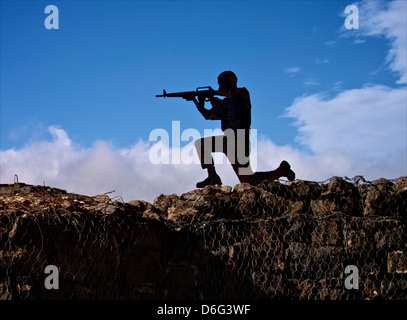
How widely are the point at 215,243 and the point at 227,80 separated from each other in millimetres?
2723

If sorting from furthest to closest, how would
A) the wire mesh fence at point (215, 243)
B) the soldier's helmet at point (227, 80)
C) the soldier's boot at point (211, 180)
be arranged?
the soldier's helmet at point (227, 80) → the soldier's boot at point (211, 180) → the wire mesh fence at point (215, 243)

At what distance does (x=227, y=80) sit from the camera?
6.93 meters

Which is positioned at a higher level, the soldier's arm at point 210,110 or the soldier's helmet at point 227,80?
the soldier's helmet at point 227,80

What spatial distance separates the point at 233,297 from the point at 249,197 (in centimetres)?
91

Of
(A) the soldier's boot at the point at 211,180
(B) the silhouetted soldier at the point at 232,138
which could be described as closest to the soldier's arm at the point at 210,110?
(B) the silhouetted soldier at the point at 232,138

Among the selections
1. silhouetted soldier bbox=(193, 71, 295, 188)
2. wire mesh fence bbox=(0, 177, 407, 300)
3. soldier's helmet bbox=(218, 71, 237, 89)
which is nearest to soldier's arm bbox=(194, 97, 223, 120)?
silhouetted soldier bbox=(193, 71, 295, 188)

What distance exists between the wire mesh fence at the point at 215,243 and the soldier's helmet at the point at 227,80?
1.96 meters

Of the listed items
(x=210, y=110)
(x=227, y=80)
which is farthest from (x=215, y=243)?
(x=227, y=80)

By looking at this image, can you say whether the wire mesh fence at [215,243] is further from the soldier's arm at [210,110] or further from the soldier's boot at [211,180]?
the soldier's arm at [210,110]

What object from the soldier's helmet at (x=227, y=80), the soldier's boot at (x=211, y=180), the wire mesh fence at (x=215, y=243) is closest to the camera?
the wire mesh fence at (x=215, y=243)

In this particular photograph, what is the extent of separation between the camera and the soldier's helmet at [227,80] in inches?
273
